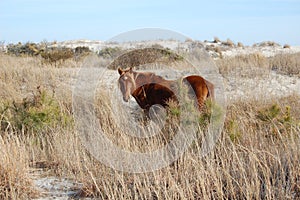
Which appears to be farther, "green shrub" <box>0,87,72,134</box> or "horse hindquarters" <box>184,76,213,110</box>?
"horse hindquarters" <box>184,76,213,110</box>

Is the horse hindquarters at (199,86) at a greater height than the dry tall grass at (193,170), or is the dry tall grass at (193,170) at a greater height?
the horse hindquarters at (199,86)

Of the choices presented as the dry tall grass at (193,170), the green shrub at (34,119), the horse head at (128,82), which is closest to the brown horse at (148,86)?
the horse head at (128,82)

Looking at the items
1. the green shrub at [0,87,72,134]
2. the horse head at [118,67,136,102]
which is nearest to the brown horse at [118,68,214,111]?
the horse head at [118,67,136,102]

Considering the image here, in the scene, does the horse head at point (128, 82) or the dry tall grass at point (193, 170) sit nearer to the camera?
the dry tall grass at point (193, 170)

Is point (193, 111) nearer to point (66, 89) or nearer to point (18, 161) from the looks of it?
point (18, 161)

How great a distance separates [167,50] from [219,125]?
26.5ft

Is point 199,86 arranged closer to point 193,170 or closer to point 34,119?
point 34,119

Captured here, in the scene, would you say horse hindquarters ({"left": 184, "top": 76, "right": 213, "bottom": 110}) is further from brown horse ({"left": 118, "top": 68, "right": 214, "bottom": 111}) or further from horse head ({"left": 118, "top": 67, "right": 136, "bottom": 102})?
horse head ({"left": 118, "top": 67, "right": 136, "bottom": 102})

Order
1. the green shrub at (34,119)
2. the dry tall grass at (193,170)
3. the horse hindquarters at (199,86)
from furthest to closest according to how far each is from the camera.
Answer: the horse hindquarters at (199,86), the green shrub at (34,119), the dry tall grass at (193,170)

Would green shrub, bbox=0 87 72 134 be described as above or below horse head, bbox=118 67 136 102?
below

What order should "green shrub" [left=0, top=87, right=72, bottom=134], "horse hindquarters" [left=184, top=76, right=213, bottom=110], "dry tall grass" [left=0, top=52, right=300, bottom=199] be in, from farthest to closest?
"horse hindquarters" [left=184, top=76, right=213, bottom=110], "green shrub" [left=0, top=87, right=72, bottom=134], "dry tall grass" [left=0, top=52, right=300, bottom=199]

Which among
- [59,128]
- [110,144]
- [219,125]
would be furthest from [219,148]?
[59,128]

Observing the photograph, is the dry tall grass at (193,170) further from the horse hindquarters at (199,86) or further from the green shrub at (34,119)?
Answer: the horse hindquarters at (199,86)

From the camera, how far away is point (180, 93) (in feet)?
18.0
